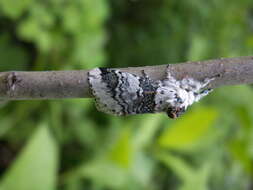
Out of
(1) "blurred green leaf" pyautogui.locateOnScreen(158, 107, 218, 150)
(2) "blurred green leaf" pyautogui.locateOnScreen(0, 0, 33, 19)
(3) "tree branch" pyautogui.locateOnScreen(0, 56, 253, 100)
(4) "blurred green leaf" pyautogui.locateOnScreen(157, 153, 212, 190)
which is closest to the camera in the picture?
(3) "tree branch" pyautogui.locateOnScreen(0, 56, 253, 100)

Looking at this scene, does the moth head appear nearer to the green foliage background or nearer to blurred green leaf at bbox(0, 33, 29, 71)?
the green foliage background

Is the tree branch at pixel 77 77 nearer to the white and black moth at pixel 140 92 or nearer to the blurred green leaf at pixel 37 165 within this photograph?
the white and black moth at pixel 140 92

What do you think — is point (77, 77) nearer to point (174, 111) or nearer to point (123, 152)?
point (174, 111)

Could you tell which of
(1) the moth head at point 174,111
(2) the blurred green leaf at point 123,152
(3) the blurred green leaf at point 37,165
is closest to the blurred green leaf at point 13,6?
(3) the blurred green leaf at point 37,165

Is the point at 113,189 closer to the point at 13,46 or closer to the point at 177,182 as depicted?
the point at 177,182

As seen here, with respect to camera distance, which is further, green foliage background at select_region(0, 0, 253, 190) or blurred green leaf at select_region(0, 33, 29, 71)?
blurred green leaf at select_region(0, 33, 29, 71)

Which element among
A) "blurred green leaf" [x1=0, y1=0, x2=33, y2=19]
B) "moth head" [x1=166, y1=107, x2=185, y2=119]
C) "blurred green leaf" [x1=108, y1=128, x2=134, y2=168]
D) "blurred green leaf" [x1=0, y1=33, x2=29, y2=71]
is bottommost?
"moth head" [x1=166, y1=107, x2=185, y2=119]

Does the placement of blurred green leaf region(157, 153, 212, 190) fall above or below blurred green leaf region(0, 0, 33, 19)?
below

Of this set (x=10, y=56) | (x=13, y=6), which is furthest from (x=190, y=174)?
(x=13, y=6)

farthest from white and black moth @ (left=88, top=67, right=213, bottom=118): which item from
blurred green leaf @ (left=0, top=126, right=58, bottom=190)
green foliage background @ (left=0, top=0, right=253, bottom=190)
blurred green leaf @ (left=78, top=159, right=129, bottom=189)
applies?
blurred green leaf @ (left=78, top=159, right=129, bottom=189)
